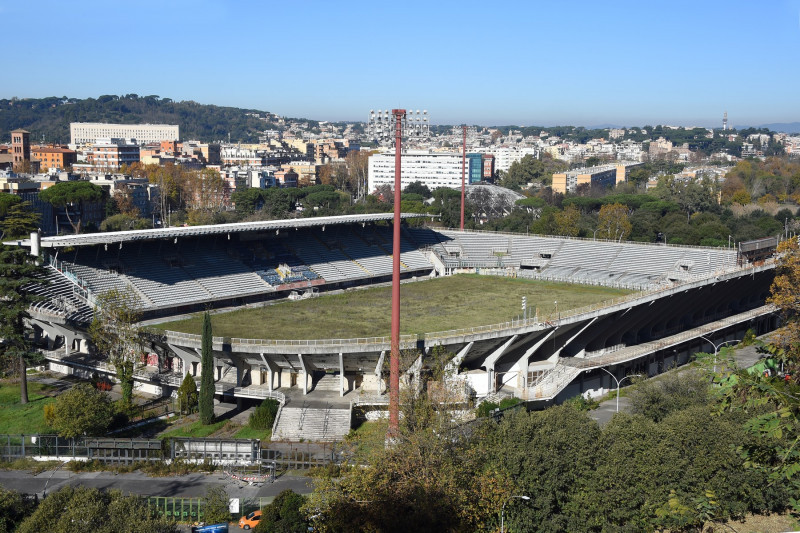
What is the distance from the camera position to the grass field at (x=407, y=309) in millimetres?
42406

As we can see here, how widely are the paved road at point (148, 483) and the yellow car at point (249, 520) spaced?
200cm

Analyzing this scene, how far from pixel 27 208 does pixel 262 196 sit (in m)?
30.2

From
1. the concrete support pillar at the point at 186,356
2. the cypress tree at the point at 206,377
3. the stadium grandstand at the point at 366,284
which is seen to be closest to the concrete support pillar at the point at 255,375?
the stadium grandstand at the point at 366,284

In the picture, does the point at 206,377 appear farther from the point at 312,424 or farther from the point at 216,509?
the point at 216,509

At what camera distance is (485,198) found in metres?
113

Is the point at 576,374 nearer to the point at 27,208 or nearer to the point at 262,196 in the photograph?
the point at 27,208

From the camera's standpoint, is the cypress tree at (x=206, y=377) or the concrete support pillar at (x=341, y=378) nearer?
the cypress tree at (x=206, y=377)

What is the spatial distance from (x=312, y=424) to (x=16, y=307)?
14.6 metres

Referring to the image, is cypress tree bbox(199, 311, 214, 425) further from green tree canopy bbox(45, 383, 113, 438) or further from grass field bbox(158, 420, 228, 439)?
green tree canopy bbox(45, 383, 113, 438)

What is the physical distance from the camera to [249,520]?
26.0 meters

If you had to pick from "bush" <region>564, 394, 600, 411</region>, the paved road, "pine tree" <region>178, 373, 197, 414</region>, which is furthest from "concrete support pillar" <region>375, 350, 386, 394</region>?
"bush" <region>564, 394, 600, 411</region>

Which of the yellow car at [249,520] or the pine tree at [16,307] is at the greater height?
the pine tree at [16,307]

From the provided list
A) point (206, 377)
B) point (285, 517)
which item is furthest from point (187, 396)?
point (285, 517)

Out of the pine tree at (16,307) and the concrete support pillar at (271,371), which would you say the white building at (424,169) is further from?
the concrete support pillar at (271,371)
